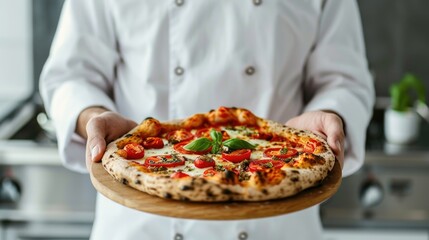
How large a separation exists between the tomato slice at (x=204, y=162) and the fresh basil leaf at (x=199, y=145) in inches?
1.9

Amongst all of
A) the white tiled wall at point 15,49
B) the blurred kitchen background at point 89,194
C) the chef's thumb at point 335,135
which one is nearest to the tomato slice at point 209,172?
the chef's thumb at point 335,135

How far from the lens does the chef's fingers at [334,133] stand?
49.2 inches

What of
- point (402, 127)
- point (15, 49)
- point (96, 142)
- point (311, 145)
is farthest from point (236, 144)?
point (15, 49)

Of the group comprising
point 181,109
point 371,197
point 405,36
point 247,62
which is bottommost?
point 371,197

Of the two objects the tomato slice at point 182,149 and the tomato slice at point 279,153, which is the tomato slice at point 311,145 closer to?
the tomato slice at point 279,153

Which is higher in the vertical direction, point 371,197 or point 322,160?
point 322,160

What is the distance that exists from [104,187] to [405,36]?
5.75 ft

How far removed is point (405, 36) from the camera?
2576mm

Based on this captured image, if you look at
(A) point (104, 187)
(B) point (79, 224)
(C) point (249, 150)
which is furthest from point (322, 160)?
(B) point (79, 224)

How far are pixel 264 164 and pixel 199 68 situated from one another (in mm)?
428

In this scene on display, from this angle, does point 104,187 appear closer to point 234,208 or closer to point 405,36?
point 234,208

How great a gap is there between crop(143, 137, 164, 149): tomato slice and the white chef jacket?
239mm

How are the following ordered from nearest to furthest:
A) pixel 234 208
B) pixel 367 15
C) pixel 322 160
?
1. pixel 234 208
2. pixel 322 160
3. pixel 367 15

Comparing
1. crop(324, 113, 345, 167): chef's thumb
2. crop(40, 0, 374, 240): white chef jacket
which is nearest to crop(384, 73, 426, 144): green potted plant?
crop(40, 0, 374, 240): white chef jacket
